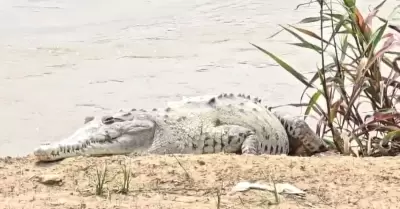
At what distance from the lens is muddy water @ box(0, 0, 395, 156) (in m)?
7.64

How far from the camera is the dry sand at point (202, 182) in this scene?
3406 millimetres

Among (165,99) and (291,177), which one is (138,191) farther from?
(165,99)

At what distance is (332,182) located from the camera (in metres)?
3.78

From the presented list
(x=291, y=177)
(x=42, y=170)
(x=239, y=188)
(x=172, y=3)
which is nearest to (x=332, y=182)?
(x=291, y=177)

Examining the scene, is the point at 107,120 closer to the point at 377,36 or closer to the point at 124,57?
the point at 377,36

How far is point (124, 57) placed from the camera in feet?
29.9

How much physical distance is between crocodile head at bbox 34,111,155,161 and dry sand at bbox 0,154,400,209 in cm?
54

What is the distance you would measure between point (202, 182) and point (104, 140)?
169cm

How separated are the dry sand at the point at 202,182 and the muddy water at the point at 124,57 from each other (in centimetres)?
267

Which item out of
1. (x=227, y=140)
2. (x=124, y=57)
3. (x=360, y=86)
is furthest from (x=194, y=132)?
(x=124, y=57)

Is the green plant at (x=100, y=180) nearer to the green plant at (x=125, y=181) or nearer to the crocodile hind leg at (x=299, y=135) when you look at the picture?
the green plant at (x=125, y=181)

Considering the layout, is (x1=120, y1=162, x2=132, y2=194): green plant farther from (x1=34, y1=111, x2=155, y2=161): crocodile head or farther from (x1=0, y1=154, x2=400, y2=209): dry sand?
(x1=34, y1=111, x2=155, y2=161): crocodile head

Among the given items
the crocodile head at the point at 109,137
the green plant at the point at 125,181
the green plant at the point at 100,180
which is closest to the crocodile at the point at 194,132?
the crocodile head at the point at 109,137

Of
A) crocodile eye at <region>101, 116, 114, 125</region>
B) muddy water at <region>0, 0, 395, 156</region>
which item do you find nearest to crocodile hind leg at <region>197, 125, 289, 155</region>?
crocodile eye at <region>101, 116, 114, 125</region>
